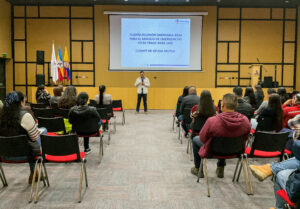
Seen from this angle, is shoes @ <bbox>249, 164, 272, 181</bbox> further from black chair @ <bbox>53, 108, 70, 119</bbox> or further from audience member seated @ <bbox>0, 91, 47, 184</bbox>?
black chair @ <bbox>53, 108, 70, 119</bbox>

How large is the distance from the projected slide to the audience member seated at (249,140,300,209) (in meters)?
9.07

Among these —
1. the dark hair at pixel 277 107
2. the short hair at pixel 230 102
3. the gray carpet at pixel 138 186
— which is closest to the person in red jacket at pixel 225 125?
the short hair at pixel 230 102

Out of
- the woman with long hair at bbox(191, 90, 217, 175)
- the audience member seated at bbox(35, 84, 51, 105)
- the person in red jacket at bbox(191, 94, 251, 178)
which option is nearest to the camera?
the person in red jacket at bbox(191, 94, 251, 178)

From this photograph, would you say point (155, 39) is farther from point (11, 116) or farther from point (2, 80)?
point (11, 116)

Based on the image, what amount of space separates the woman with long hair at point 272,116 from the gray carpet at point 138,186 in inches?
28.0

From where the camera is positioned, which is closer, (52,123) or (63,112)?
(52,123)

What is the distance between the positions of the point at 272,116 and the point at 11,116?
11.1 ft

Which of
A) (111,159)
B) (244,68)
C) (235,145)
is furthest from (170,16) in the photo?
(235,145)

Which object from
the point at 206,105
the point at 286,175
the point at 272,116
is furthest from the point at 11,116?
the point at 272,116

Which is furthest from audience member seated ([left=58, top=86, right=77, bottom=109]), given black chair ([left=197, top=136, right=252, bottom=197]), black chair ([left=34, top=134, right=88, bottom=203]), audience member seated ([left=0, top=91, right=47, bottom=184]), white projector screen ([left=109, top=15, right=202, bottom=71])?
white projector screen ([left=109, top=15, right=202, bottom=71])

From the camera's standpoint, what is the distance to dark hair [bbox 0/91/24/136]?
3.13m

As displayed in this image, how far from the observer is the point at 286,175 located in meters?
2.27

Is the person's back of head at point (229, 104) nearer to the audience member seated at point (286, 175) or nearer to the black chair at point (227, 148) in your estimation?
the black chair at point (227, 148)

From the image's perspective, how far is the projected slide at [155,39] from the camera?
11.2 metres
